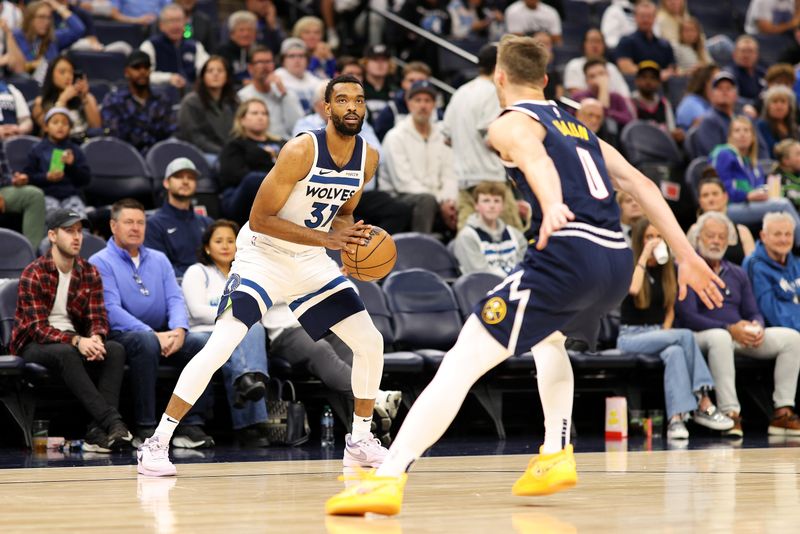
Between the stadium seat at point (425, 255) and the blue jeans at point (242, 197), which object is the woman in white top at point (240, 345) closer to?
the blue jeans at point (242, 197)

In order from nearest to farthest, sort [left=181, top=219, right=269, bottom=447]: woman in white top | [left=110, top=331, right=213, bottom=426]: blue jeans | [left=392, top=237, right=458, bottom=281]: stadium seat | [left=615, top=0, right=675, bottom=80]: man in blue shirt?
[left=110, top=331, right=213, bottom=426]: blue jeans → [left=181, top=219, right=269, bottom=447]: woman in white top → [left=392, top=237, right=458, bottom=281]: stadium seat → [left=615, top=0, right=675, bottom=80]: man in blue shirt

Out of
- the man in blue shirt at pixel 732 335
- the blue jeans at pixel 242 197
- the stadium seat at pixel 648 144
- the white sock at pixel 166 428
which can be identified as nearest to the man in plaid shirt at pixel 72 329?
the white sock at pixel 166 428

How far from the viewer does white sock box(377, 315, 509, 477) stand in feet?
14.6

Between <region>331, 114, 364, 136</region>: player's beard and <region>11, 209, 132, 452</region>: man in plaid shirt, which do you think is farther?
<region>11, 209, 132, 452</region>: man in plaid shirt

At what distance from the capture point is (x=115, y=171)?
33.3 ft

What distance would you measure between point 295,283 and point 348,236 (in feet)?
1.78

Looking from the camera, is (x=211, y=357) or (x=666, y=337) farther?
(x=666, y=337)

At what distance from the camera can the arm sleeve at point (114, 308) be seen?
8156 millimetres

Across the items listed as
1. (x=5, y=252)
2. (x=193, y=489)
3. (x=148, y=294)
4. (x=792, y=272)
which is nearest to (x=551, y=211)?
(x=193, y=489)

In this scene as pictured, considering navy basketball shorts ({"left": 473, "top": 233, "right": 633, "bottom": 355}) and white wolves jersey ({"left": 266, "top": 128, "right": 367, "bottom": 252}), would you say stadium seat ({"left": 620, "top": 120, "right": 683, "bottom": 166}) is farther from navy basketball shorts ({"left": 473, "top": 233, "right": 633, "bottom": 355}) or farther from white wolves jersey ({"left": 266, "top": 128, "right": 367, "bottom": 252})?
navy basketball shorts ({"left": 473, "top": 233, "right": 633, "bottom": 355})

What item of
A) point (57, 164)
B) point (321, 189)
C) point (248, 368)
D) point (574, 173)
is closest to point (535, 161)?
point (574, 173)

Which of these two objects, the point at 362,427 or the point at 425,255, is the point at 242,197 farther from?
the point at 362,427

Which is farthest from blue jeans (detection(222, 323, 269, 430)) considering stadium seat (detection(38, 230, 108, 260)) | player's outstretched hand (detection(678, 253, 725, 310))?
player's outstretched hand (detection(678, 253, 725, 310))

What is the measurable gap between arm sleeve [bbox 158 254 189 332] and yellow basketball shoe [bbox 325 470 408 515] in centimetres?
411
